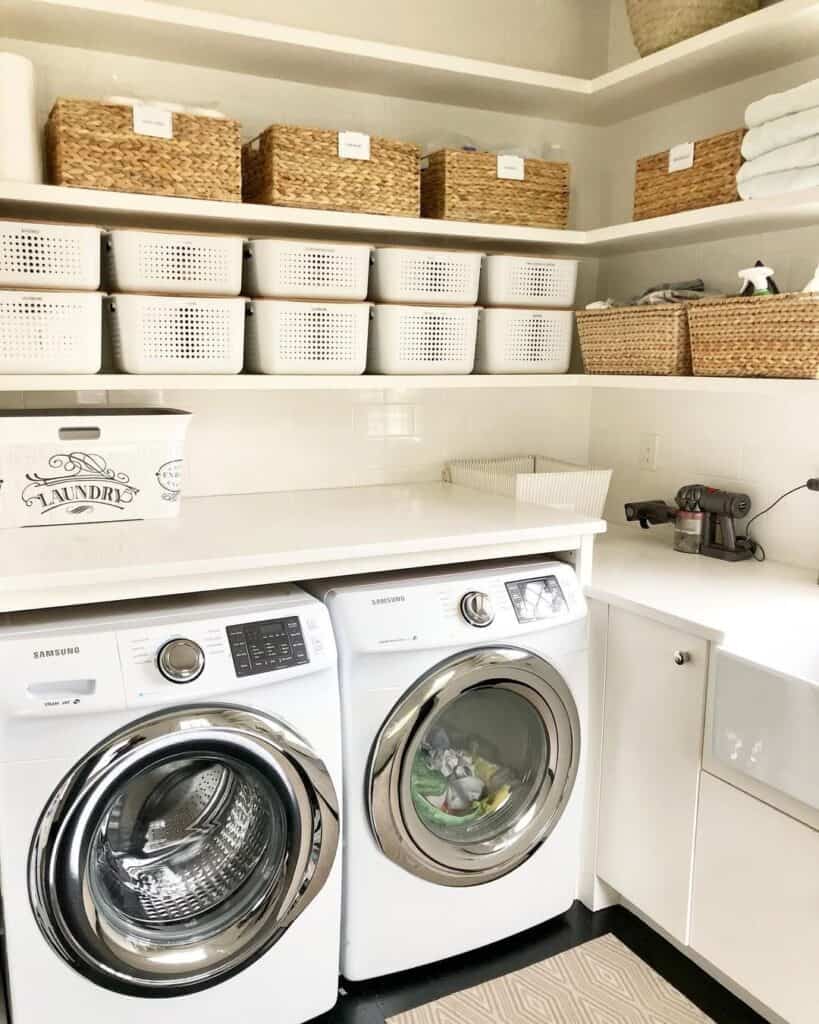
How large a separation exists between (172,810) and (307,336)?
115 centimetres

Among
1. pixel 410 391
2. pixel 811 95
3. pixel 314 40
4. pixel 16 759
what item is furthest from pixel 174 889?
pixel 811 95

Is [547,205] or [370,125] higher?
[370,125]

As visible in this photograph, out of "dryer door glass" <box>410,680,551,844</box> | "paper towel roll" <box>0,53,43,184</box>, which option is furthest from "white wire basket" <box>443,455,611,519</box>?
"paper towel roll" <box>0,53,43,184</box>

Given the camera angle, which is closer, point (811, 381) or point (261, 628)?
point (261, 628)

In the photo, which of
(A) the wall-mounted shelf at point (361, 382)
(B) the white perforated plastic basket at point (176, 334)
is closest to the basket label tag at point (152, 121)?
(B) the white perforated plastic basket at point (176, 334)

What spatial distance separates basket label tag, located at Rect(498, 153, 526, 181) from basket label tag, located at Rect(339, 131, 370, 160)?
0.40 meters

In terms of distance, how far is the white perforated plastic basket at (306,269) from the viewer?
7.15ft

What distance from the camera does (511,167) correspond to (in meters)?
2.42

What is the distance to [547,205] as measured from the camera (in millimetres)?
2494

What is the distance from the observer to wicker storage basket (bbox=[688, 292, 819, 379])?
6.44ft

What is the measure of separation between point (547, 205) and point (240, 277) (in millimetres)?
916

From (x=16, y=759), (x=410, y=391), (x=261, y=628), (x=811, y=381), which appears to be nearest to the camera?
(x=16, y=759)

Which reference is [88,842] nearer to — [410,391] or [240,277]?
[240,277]

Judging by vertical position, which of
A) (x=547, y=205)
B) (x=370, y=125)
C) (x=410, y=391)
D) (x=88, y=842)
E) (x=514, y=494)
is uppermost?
(x=370, y=125)
